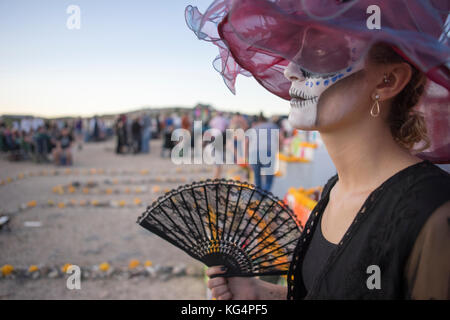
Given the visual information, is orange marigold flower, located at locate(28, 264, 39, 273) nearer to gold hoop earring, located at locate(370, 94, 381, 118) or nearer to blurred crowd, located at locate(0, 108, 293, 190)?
blurred crowd, located at locate(0, 108, 293, 190)

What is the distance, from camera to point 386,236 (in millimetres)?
878

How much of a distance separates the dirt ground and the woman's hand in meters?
2.54

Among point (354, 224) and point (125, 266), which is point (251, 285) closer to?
point (354, 224)

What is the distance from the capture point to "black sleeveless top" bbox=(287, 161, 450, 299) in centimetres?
84

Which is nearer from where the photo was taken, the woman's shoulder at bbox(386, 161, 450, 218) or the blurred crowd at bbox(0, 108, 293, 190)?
the woman's shoulder at bbox(386, 161, 450, 218)

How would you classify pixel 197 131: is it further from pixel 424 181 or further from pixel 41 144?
pixel 424 181

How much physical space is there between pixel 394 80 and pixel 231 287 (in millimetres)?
1076

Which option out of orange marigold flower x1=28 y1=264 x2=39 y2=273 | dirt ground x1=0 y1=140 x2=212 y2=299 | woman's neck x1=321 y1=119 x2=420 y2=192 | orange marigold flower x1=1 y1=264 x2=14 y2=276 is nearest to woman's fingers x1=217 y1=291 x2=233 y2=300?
woman's neck x1=321 y1=119 x2=420 y2=192

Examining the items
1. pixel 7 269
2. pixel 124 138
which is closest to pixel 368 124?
pixel 7 269

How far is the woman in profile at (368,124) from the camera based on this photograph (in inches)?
33.1

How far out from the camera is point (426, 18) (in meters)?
0.93

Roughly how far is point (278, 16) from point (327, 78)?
0.26 meters
